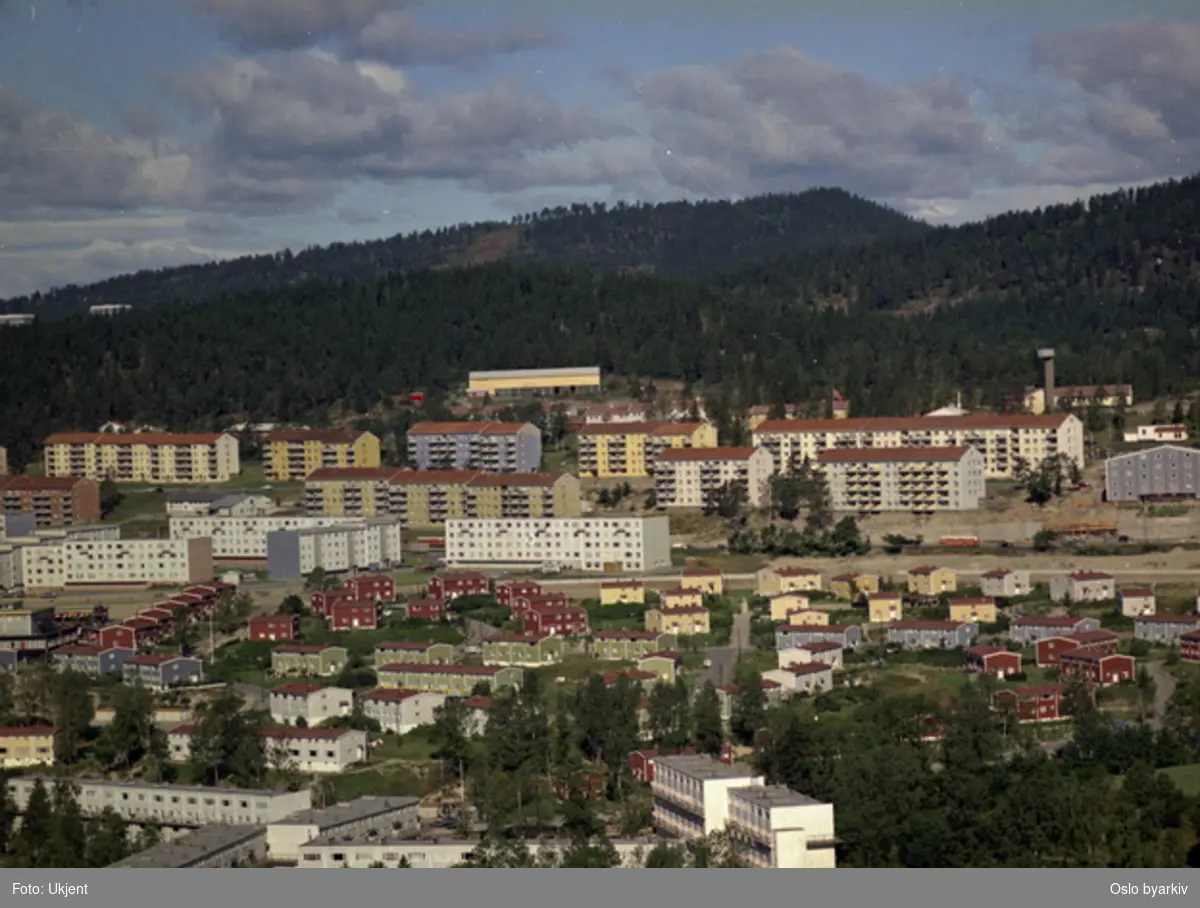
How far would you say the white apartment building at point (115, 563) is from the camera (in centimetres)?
1738

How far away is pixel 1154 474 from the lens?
17.2m

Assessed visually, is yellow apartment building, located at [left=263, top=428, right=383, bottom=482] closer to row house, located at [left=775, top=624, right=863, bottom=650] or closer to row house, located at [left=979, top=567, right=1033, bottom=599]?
row house, located at [left=979, top=567, right=1033, bottom=599]

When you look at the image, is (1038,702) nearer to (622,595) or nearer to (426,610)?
(622,595)

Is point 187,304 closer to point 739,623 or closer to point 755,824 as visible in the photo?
point 739,623

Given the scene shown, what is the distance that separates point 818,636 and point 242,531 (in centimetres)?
656

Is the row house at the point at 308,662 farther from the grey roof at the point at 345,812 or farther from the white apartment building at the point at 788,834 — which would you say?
the white apartment building at the point at 788,834

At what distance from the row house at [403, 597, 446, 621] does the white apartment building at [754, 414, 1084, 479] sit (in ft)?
14.7

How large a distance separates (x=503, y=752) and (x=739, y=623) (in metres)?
3.84

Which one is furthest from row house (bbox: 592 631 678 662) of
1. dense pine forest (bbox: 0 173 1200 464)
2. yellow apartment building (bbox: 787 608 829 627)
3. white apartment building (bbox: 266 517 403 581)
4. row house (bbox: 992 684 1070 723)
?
dense pine forest (bbox: 0 173 1200 464)

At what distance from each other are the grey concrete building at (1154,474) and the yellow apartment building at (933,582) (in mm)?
2822

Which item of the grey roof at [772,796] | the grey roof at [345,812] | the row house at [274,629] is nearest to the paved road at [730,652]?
the row house at [274,629]

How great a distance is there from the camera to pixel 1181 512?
655 inches

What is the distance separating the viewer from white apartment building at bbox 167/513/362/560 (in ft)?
A: 60.3

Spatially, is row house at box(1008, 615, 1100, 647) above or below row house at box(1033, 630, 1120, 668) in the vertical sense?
above
